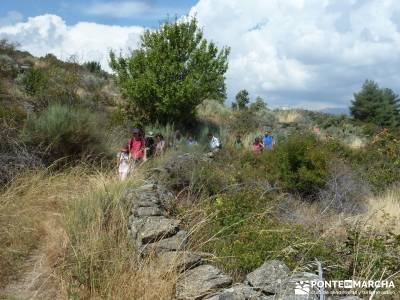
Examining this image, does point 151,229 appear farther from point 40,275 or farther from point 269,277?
point 269,277

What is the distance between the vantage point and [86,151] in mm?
10969

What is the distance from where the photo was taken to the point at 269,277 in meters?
4.66

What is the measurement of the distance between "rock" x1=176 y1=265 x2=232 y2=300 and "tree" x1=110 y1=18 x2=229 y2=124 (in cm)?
1352

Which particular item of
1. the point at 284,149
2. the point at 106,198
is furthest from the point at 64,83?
the point at 106,198

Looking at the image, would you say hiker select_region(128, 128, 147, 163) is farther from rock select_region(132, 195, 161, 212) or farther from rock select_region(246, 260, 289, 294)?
rock select_region(246, 260, 289, 294)

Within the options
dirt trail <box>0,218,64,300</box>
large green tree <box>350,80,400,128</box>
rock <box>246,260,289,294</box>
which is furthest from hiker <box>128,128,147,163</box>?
large green tree <box>350,80,400,128</box>

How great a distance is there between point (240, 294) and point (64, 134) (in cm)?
724

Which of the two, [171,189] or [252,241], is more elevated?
[171,189]

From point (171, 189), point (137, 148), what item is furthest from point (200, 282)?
point (137, 148)

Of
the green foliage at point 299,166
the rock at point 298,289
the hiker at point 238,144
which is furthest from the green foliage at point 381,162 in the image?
the rock at point 298,289

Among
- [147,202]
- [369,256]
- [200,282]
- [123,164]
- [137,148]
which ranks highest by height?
[137,148]

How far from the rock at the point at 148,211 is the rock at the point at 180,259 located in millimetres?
1052

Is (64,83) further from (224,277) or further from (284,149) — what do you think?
(224,277)

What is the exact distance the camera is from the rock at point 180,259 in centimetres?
508
